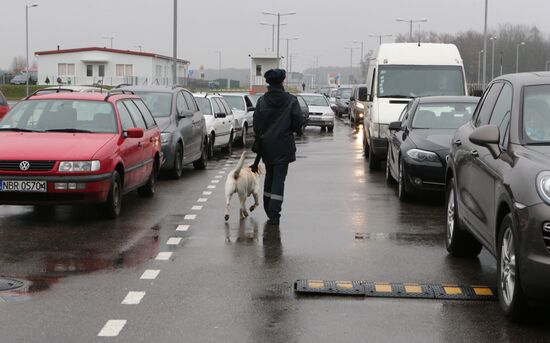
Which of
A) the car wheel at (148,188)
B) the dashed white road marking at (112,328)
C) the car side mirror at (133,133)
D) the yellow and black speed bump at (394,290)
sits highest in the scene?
the car side mirror at (133,133)

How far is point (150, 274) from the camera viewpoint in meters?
7.61

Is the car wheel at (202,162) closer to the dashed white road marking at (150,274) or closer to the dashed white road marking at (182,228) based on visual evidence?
the dashed white road marking at (182,228)

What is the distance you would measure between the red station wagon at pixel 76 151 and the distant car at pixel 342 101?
41902mm

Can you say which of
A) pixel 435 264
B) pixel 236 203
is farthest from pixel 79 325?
pixel 236 203

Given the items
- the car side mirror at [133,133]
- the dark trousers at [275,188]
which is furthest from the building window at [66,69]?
the dark trousers at [275,188]

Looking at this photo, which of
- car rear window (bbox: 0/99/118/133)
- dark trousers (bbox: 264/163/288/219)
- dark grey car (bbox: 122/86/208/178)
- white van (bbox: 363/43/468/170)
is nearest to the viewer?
dark trousers (bbox: 264/163/288/219)

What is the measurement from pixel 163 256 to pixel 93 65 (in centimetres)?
9004

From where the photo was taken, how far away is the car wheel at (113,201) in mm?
10672

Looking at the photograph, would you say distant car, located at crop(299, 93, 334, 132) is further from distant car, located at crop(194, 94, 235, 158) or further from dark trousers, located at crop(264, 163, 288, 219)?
dark trousers, located at crop(264, 163, 288, 219)

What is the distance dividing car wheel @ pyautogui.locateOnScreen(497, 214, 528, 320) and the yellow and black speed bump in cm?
55

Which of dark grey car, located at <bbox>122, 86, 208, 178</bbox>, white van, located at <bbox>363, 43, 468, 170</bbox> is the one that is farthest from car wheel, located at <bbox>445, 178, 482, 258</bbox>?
white van, located at <bbox>363, 43, 468, 170</bbox>

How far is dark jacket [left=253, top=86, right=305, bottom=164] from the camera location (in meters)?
10.7

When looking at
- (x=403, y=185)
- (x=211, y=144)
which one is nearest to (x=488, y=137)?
(x=403, y=185)

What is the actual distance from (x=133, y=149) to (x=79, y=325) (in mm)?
6061
